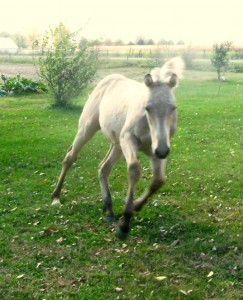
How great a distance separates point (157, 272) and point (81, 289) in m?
0.94

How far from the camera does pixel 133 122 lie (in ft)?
21.6

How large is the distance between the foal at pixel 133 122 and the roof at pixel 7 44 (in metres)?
53.0

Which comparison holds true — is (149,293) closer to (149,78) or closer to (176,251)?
(176,251)

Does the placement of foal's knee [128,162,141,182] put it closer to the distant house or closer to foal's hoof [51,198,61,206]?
foal's hoof [51,198,61,206]

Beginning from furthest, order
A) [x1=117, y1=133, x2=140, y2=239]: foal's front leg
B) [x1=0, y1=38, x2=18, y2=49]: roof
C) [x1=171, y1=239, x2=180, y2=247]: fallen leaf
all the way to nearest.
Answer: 1. [x1=0, y1=38, x2=18, y2=49]: roof
2. [x1=171, y1=239, x2=180, y2=247]: fallen leaf
3. [x1=117, y1=133, x2=140, y2=239]: foal's front leg

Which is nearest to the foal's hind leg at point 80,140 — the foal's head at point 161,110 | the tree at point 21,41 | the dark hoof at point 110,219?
the dark hoof at point 110,219

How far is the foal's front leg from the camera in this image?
21.0 ft

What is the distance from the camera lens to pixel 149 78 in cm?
604

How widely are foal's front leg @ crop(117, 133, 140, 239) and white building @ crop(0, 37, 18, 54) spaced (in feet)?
167

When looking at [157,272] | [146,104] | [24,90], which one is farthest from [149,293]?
[24,90]

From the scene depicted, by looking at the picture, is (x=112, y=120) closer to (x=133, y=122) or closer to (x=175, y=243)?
(x=133, y=122)

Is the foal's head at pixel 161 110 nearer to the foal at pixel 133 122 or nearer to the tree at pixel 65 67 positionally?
the foal at pixel 133 122

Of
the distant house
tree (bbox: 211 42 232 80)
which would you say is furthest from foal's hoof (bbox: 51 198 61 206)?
the distant house

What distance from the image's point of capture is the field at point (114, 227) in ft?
18.3
